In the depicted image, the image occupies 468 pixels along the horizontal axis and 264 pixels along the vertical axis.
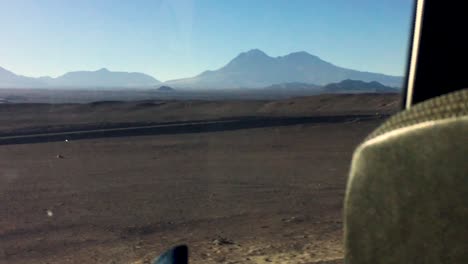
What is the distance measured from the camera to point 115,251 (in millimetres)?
9516

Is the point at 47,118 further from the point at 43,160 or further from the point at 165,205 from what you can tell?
the point at 165,205

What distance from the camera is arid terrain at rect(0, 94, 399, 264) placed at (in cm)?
960

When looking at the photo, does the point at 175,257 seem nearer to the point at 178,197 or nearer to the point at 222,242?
the point at 222,242

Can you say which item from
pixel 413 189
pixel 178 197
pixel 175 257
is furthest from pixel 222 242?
pixel 413 189

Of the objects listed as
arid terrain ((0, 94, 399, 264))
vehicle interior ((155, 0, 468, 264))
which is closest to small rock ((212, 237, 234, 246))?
arid terrain ((0, 94, 399, 264))

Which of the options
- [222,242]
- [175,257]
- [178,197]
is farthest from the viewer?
[178,197]

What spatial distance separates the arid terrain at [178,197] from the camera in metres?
9.60

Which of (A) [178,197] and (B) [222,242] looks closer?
(B) [222,242]

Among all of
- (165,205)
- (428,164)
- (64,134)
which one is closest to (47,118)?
(64,134)

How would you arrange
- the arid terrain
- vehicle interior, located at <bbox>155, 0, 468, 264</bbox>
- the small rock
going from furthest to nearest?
the small rock < the arid terrain < vehicle interior, located at <bbox>155, 0, 468, 264</bbox>

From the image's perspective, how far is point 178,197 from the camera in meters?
14.5

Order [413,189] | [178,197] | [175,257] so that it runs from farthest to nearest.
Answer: [178,197]
[175,257]
[413,189]

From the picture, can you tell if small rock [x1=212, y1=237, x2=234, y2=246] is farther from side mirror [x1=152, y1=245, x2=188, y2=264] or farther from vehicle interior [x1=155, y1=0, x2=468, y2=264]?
vehicle interior [x1=155, y1=0, x2=468, y2=264]

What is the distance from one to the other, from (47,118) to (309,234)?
1572 inches
